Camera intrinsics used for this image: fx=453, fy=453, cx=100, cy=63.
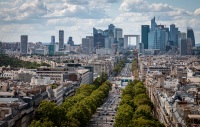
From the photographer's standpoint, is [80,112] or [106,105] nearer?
[80,112]

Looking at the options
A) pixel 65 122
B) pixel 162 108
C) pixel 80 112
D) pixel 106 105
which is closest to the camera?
pixel 65 122

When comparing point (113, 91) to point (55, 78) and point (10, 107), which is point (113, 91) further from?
point (10, 107)

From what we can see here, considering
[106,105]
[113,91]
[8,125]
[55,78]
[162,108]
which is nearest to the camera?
[8,125]

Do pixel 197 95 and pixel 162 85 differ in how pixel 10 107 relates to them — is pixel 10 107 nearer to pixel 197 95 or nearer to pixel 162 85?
pixel 197 95

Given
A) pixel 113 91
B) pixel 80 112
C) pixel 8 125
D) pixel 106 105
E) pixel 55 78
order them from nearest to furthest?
pixel 8 125
pixel 80 112
pixel 106 105
pixel 55 78
pixel 113 91

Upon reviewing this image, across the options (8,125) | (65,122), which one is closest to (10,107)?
(8,125)

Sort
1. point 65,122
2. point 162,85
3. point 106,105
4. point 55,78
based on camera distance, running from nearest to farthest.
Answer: point 65,122
point 162,85
point 106,105
point 55,78

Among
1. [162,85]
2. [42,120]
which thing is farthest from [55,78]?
[42,120]

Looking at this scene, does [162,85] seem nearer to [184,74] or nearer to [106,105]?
[106,105]

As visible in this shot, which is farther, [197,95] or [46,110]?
[197,95]
